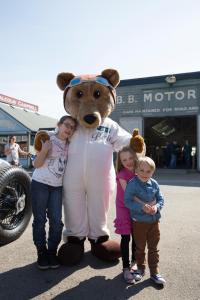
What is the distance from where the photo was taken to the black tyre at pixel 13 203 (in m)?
3.82

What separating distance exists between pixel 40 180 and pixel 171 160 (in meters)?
15.8

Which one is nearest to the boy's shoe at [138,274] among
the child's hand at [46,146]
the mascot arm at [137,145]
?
the mascot arm at [137,145]

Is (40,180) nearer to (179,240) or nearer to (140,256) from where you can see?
(140,256)

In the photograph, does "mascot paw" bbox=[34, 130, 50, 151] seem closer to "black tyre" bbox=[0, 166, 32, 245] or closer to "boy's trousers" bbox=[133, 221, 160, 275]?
"black tyre" bbox=[0, 166, 32, 245]

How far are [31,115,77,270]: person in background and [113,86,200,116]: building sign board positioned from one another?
14463mm

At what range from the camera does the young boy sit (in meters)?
2.95

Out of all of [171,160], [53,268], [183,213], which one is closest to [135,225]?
[53,268]

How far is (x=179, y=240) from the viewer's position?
419 centimetres

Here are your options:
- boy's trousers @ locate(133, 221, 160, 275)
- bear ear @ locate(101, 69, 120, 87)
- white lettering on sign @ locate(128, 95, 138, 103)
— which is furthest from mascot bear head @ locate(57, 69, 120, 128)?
white lettering on sign @ locate(128, 95, 138, 103)

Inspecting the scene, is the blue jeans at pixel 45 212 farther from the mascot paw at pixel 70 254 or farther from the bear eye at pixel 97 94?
the bear eye at pixel 97 94

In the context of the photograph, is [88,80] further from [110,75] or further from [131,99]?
[131,99]

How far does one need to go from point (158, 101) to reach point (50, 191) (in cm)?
1496

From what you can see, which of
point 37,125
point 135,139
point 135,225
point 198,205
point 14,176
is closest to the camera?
point 135,225

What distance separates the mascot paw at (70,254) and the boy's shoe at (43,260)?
6.5 inches
